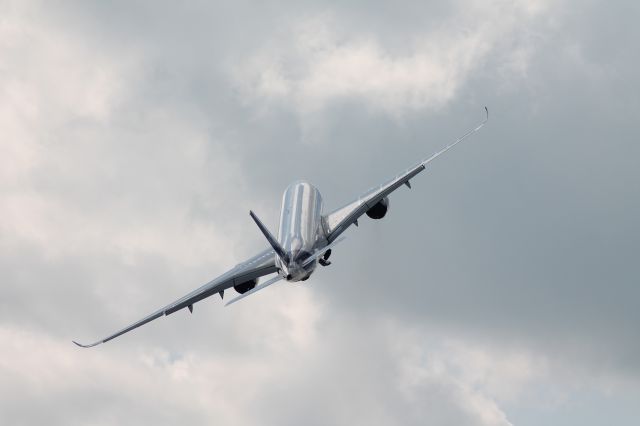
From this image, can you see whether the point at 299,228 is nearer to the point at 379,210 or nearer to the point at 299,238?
the point at 299,238

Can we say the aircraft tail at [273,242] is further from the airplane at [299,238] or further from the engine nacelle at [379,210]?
the engine nacelle at [379,210]

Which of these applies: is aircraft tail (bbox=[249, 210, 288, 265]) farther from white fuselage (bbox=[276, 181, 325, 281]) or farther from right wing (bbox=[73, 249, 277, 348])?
right wing (bbox=[73, 249, 277, 348])

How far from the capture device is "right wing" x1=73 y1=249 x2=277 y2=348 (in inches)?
5032

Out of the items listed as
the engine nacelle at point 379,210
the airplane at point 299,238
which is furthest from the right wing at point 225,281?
the engine nacelle at point 379,210

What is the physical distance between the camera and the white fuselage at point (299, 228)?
11819 cm

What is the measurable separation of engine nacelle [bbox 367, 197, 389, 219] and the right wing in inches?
551

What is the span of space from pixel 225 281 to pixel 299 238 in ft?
42.0

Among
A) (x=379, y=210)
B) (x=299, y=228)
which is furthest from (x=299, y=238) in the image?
(x=379, y=210)

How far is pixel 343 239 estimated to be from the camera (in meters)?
110

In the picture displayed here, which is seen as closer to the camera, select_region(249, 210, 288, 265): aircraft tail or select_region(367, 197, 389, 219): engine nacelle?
select_region(249, 210, 288, 265): aircraft tail

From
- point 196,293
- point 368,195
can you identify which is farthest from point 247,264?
point 368,195

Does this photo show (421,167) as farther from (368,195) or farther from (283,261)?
(283,261)

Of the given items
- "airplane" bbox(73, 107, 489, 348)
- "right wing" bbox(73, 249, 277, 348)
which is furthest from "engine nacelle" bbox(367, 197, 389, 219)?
"right wing" bbox(73, 249, 277, 348)

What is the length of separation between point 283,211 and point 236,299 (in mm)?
19841
